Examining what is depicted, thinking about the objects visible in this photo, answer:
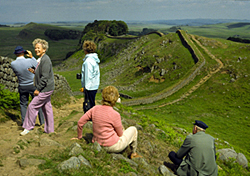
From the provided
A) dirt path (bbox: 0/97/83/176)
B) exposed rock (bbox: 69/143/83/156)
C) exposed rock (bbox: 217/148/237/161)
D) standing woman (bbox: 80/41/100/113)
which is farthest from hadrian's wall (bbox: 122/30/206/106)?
exposed rock (bbox: 69/143/83/156)

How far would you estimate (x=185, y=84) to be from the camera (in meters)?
34.6

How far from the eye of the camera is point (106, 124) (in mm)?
5238

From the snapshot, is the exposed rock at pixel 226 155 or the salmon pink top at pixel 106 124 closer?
the salmon pink top at pixel 106 124

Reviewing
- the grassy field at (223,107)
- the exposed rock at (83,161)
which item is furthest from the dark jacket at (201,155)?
the grassy field at (223,107)

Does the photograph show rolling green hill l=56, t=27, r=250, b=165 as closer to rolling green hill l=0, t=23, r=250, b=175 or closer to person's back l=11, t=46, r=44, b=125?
rolling green hill l=0, t=23, r=250, b=175

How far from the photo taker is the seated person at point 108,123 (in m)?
5.23

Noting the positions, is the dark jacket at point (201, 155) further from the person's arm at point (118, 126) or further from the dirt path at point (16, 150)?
the dirt path at point (16, 150)

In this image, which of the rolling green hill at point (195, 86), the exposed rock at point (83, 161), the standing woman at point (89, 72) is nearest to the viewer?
the exposed rock at point (83, 161)

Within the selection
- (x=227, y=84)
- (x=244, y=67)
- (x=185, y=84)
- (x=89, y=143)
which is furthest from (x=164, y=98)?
(x=89, y=143)

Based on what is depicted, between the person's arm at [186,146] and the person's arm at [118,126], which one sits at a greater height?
the person's arm at [118,126]

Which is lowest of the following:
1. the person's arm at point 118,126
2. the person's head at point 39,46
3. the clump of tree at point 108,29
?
the person's arm at point 118,126

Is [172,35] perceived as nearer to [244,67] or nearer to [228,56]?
[228,56]

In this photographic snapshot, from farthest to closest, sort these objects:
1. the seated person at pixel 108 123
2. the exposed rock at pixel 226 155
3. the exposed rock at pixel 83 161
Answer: the exposed rock at pixel 226 155
the seated person at pixel 108 123
the exposed rock at pixel 83 161

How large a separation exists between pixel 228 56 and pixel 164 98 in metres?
18.9
